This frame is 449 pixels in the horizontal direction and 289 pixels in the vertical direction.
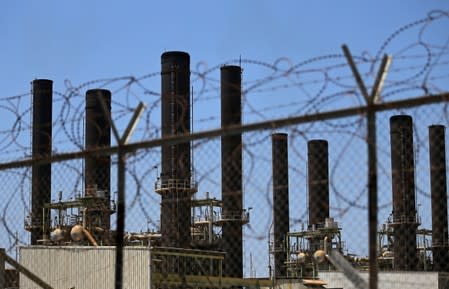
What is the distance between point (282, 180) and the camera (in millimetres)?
49625

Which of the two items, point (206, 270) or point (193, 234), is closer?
point (206, 270)

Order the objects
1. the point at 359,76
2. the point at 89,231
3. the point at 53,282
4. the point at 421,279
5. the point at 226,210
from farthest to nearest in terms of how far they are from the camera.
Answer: the point at 226,210, the point at 89,231, the point at 421,279, the point at 53,282, the point at 359,76

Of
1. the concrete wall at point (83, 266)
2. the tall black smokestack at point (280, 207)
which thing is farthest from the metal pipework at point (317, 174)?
the concrete wall at point (83, 266)

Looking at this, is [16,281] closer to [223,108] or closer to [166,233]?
[166,233]

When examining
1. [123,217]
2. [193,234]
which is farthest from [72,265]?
[123,217]

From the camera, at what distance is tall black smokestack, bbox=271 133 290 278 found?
1955 inches

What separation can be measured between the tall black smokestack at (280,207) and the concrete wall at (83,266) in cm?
1774

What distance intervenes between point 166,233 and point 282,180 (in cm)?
865

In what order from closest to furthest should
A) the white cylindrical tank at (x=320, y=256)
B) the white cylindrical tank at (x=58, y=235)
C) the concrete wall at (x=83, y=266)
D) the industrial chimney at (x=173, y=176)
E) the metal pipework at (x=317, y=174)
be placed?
the concrete wall at (x=83, y=266)
the white cylindrical tank at (x=58, y=235)
the industrial chimney at (x=173, y=176)
the white cylindrical tank at (x=320, y=256)
the metal pipework at (x=317, y=174)

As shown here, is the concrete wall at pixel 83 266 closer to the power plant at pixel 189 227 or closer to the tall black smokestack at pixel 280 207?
the power plant at pixel 189 227

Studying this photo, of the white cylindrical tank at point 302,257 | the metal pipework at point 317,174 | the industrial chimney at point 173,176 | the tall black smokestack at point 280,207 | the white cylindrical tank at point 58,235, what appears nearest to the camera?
the white cylindrical tank at point 58,235

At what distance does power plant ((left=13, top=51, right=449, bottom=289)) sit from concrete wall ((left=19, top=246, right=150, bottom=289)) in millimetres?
38

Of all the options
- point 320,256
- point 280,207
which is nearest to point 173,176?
point 280,207

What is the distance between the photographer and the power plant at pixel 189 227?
103 feet
